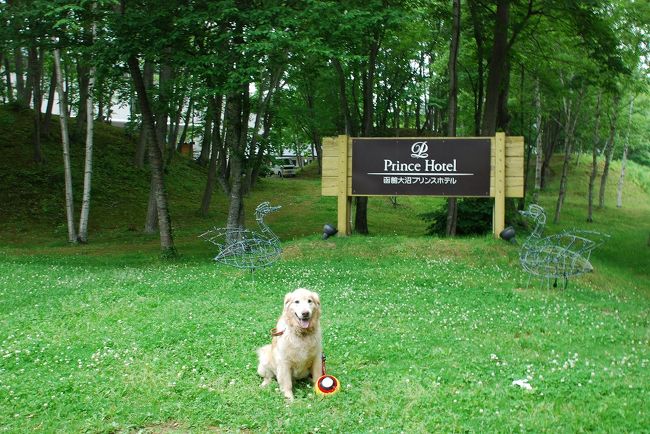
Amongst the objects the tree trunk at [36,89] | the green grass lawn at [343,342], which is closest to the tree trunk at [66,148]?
the green grass lawn at [343,342]

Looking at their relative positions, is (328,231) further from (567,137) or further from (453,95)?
(567,137)

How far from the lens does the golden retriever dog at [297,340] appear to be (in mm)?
6574

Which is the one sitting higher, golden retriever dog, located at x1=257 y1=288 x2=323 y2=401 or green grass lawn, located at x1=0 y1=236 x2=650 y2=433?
golden retriever dog, located at x1=257 y1=288 x2=323 y2=401

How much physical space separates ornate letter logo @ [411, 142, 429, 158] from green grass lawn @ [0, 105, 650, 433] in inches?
85.5

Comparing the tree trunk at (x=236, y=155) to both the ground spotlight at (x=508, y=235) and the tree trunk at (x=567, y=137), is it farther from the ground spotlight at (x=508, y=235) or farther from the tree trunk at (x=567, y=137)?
the tree trunk at (x=567, y=137)

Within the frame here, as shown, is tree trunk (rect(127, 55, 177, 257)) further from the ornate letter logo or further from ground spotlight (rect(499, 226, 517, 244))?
ground spotlight (rect(499, 226, 517, 244))

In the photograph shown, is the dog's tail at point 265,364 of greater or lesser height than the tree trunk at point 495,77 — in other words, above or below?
below

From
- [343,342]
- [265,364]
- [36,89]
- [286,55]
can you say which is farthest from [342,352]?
[36,89]

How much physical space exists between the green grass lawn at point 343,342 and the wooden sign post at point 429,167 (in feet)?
4.25

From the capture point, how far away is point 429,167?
16734 mm

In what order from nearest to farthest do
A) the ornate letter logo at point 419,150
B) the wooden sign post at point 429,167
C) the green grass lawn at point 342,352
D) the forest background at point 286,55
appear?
the green grass lawn at point 342,352
the forest background at point 286,55
the wooden sign post at point 429,167
the ornate letter logo at point 419,150

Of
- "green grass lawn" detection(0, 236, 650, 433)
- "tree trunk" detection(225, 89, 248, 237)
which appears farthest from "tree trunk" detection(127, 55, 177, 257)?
"green grass lawn" detection(0, 236, 650, 433)

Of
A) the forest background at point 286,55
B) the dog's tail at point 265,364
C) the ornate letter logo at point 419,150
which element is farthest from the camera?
the ornate letter logo at point 419,150

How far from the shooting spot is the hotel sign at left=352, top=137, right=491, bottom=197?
16594mm
